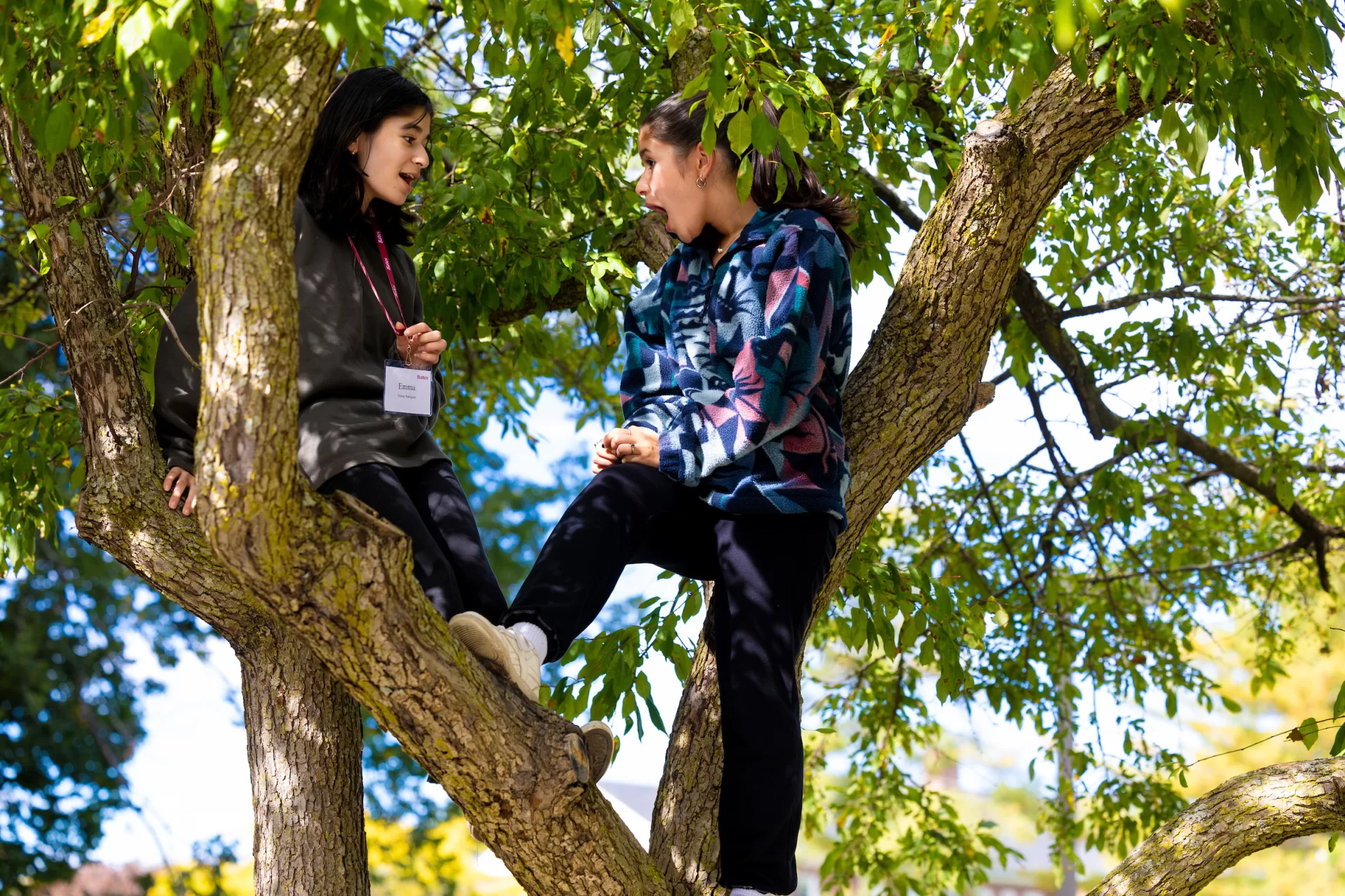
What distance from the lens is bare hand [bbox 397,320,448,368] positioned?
2.51 m

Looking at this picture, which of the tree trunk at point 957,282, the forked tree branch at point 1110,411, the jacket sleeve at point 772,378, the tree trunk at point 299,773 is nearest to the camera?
the jacket sleeve at point 772,378

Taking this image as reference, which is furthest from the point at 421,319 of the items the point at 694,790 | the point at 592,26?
the point at 694,790

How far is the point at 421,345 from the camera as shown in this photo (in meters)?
2.53

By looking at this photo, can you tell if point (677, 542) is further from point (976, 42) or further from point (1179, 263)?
point (1179, 263)

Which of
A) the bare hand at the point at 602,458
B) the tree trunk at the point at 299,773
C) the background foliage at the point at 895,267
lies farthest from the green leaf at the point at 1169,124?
the tree trunk at the point at 299,773

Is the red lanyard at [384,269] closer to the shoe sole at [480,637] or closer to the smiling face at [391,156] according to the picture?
the smiling face at [391,156]

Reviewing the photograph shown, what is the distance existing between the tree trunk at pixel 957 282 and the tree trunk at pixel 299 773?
2.62 ft

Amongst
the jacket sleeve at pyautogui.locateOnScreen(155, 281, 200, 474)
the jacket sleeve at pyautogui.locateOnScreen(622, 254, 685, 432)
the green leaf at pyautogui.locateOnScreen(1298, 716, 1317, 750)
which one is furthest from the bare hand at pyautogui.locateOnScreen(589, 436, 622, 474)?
the green leaf at pyautogui.locateOnScreen(1298, 716, 1317, 750)

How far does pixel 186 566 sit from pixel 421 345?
2.27ft

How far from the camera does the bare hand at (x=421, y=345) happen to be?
2508mm

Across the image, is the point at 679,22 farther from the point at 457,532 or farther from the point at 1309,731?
the point at 1309,731

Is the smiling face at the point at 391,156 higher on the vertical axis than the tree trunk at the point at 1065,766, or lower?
higher

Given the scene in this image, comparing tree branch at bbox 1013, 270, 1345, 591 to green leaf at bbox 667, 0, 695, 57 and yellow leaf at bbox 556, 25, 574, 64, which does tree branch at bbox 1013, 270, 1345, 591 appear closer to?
green leaf at bbox 667, 0, 695, 57

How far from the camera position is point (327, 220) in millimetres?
2533
